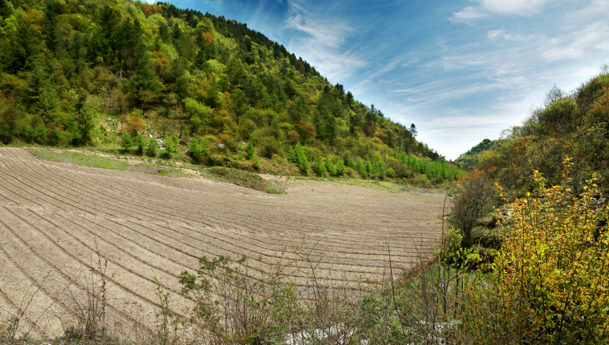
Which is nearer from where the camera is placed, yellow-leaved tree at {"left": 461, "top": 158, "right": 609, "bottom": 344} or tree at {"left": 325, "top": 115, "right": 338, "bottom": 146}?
yellow-leaved tree at {"left": 461, "top": 158, "right": 609, "bottom": 344}

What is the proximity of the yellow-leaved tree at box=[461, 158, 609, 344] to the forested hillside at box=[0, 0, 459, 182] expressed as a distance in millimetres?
25541

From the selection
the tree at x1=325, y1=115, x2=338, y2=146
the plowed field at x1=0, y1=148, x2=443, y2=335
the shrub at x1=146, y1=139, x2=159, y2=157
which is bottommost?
the plowed field at x1=0, y1=148, x2=443, y2=335

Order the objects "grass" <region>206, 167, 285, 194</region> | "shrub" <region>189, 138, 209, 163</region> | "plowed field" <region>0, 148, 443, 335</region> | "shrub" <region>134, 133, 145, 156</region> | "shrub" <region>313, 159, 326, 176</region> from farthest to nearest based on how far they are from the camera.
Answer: "shrub" <region>313, 159, 326, 176</region>
"shrub" <region>189, 138, 209, 163</region>
"shrub" <region>134, 133, 145, 156</region>
"grass" <region>206, 167, 285, 194</region>
"plowed field" <region>0, 148, 443, 335</region>

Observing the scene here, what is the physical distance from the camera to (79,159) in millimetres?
16391

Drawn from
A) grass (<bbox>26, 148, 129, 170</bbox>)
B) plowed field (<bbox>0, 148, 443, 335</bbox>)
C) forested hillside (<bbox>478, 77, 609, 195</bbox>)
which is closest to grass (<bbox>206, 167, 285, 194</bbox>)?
grass (<bbox>26, 148, 129, 170</bbox>)

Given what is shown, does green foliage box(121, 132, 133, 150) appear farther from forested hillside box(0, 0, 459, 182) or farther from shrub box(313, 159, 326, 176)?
shrub box(313, 159, 326, 176)

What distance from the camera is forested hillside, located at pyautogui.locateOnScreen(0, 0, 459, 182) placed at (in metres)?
21.9

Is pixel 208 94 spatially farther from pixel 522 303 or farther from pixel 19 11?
pixel 522 303

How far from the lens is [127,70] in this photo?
37.1 metres

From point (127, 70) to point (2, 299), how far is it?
44123 mm

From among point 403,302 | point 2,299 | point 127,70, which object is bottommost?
point 2,299

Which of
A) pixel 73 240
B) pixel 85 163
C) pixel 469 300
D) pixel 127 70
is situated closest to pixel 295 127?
pixel 127 70

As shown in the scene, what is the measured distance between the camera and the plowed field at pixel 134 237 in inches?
161

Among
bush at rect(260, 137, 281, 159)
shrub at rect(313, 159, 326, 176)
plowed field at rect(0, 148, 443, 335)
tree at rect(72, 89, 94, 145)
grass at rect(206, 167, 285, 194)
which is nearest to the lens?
plowed field at rect(0, 148, 443, 335)
